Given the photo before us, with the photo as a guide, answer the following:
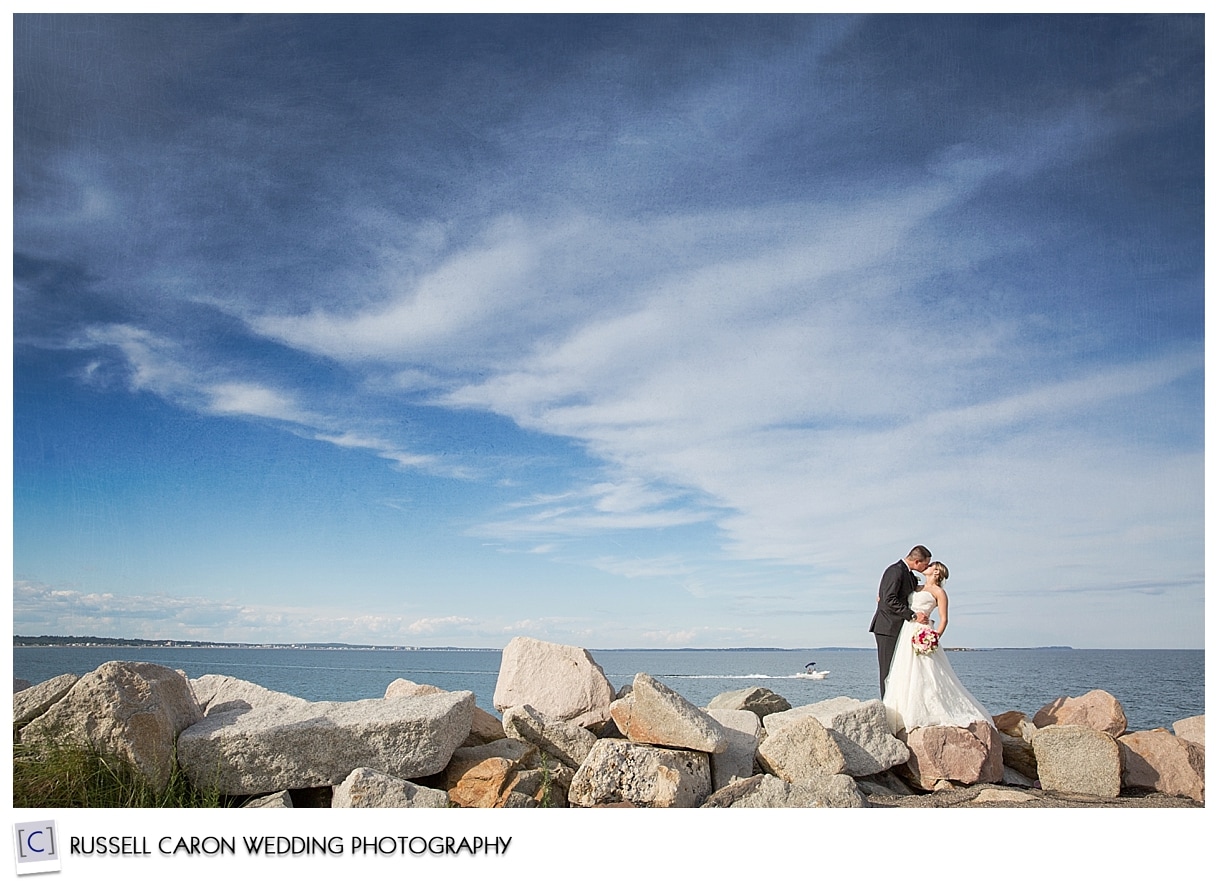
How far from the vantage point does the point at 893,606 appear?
5930 mm

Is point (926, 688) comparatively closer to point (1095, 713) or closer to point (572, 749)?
point (1095, 713)

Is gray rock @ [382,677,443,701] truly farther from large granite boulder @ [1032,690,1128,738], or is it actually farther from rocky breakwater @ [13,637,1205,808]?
large granite boulder @ [1032,690,1128,738]

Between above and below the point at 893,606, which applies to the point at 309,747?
below

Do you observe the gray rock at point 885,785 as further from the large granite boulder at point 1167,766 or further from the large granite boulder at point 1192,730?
the large granite boulder at point 1192,730

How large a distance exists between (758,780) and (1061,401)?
17.2 feet

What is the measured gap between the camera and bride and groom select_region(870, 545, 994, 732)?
5.52 metres

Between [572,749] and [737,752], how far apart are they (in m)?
0.83

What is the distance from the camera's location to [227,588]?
10211 mm
